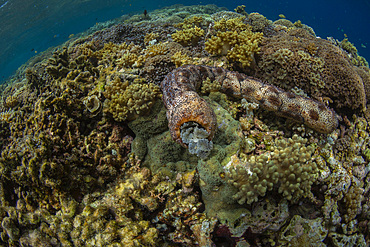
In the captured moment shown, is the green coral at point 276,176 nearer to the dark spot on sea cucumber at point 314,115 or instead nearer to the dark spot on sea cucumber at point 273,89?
the dark spot on sea cucumber at point 314,115

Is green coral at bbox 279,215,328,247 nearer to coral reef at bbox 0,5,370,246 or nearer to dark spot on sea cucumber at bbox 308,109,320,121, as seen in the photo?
coral reef at bbox 0,5,370,246

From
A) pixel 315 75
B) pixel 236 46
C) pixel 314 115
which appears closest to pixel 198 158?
pixel 314 115

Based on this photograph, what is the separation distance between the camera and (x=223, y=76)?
4898 millimetres

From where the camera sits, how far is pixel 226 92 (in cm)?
492

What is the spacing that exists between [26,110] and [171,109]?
522cm

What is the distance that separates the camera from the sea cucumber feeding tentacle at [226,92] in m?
3.52

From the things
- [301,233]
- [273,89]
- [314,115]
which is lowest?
[301,233]

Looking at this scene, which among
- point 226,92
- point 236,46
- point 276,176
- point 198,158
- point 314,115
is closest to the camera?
point 276,176

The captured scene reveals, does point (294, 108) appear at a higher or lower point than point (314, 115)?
higher

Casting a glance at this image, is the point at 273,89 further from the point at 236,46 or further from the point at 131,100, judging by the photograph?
the point at 131,100

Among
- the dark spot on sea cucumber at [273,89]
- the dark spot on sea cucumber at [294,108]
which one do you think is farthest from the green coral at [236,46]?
the dark spot on sea cucumber at [294,108]

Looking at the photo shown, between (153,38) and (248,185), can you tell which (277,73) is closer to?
(248,185)

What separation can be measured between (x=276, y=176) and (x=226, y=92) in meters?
2.61

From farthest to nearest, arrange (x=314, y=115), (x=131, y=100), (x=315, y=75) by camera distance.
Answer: (x=315, y=75) → (x=314, y=115) → (x=131, y=100)
